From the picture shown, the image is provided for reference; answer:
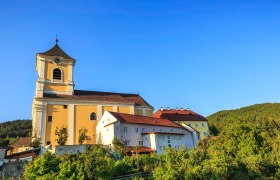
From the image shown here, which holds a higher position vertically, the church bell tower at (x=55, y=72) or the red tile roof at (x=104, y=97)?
the church bell tower at (x=55, y=72)

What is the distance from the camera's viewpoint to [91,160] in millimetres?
21297

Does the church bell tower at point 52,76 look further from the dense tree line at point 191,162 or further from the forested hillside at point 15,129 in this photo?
the forested hillside at point 15,129

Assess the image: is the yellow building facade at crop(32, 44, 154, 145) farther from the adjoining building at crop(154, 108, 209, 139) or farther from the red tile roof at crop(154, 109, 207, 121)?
the adjoining building at crop(154, 108, 209, 139)

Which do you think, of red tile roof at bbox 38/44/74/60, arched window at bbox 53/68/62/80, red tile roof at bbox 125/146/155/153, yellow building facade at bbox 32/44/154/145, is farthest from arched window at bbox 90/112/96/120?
red tile roof at bbox 38/44/74/60

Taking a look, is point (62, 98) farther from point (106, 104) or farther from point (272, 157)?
point (272, 157)

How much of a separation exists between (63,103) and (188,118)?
30354 mm

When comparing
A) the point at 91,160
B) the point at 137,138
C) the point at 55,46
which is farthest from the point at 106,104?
the point at 91,160

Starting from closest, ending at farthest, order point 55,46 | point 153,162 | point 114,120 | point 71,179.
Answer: point 71,179, point 153,162, point 114,120, point 55,46

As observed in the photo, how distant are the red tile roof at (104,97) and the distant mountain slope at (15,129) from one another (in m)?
53.6

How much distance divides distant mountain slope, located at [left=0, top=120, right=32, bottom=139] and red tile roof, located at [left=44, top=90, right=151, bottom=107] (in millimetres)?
53606

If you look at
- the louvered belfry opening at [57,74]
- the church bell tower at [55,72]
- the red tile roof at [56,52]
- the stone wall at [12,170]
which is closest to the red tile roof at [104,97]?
the church bell tower at [55,72]

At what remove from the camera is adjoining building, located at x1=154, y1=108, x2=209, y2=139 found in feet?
187

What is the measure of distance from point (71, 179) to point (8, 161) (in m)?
8.94

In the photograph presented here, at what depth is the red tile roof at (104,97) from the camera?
40.2 meters
